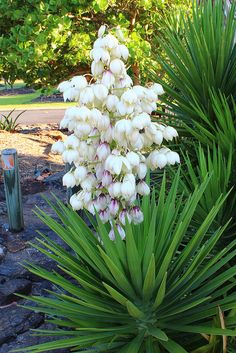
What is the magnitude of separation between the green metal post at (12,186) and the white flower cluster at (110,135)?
245 cm

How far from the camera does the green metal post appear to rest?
4540mm

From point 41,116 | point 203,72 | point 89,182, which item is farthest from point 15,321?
point 41,116

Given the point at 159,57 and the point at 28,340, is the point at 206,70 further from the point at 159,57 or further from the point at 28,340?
the point at 28,340

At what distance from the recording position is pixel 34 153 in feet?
27.1

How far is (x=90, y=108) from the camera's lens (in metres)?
2.02

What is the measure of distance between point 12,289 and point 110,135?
191 centimetres

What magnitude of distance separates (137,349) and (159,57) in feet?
8.70

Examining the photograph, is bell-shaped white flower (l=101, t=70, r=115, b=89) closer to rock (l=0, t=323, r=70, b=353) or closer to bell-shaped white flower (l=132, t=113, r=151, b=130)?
bell-shaped white flower (l=132, t=113, r=151, b=130)

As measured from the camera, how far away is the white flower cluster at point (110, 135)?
1.96 meters

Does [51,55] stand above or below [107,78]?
below

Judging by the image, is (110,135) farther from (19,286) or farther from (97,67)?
(19,286)

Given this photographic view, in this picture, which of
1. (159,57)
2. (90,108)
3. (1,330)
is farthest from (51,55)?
(90,108)

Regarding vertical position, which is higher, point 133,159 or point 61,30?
point 133,159

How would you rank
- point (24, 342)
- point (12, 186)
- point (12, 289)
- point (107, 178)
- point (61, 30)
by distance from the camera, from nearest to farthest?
point (107, 178)
point (24, 342)
point (12, 289)
point (12, 186)
point (61, 30)
